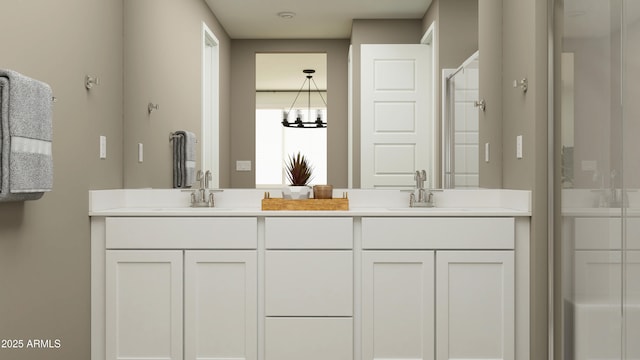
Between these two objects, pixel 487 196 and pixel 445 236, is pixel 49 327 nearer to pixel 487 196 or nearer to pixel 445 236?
pixel 445 236

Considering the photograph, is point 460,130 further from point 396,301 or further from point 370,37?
point 396,301

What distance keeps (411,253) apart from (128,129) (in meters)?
1.52

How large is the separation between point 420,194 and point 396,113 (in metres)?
0.42

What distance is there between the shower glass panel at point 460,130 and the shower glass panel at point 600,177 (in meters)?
0.54

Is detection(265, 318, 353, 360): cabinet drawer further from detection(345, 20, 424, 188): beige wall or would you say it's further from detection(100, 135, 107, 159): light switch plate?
detection(100, 135, 107, 159): light switch plate

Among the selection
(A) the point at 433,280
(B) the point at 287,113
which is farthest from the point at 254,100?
(A) the point at 433,280

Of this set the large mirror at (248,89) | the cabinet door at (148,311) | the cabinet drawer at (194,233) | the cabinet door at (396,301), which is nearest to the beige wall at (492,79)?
the large mirror at (248,89)

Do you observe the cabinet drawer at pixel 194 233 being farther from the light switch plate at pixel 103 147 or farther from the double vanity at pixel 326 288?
the light switch plate at pixel 103 147

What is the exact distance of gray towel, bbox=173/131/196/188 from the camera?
275cm

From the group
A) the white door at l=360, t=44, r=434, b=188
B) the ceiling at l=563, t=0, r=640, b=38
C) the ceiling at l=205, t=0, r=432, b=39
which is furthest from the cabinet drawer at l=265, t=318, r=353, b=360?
the ceiling at l=563, t=0, r=640, b=38

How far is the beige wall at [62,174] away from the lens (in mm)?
1819

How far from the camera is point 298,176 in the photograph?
2660 millimetres

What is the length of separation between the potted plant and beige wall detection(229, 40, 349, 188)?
0.12 meters

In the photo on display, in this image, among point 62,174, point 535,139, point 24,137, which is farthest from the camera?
point 535,139
